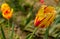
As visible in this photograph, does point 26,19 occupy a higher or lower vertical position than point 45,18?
lower

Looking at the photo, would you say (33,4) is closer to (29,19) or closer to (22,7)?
(22,7)

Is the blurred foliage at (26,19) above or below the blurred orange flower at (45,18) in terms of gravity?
below

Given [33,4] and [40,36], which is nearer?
[40,36]

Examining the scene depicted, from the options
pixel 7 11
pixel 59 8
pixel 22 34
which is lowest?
pixel 22 34

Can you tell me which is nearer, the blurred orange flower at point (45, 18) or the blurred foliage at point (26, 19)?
the blurred orange flower at point (45, 18)

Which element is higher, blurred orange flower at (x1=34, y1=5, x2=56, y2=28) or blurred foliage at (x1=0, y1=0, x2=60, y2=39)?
blurred orange flower at (x1=34, y1=5, x2=56, y2=28)

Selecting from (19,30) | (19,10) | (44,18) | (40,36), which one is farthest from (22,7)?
(44,18)

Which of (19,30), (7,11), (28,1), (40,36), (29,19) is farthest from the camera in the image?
(28,1)

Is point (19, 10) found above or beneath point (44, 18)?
beneath

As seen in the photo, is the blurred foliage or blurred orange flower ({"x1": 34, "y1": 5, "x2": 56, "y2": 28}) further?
the blurred foliage

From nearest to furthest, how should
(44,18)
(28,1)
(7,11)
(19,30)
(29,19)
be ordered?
1. (44,18)
2. (7,11)
3. (19,30)
4. (29,19)
5. (28,1)

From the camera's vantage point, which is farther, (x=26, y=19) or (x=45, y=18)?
(x=26, y=19)
